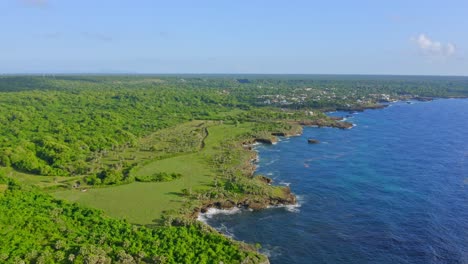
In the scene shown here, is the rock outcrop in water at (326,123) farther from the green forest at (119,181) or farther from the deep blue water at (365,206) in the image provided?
the deep blue water at (365,206)

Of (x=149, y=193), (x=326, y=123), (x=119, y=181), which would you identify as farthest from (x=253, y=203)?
(x=326, y=123)

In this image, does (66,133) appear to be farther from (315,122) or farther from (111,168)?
(315,122)

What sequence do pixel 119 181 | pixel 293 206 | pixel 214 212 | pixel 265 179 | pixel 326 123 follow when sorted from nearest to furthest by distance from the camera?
pixel 214 212 → pixel 293 206 → pixel 119 181 → pixel 265 179 → pixel 326 123

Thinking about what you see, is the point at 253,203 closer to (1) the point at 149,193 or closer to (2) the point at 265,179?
(2) the point at 265,179

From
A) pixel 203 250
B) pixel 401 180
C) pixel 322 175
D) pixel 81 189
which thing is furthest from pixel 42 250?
pixel 401 180

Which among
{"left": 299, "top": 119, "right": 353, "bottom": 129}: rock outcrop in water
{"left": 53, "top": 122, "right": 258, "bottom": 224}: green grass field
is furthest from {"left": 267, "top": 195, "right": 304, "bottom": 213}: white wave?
{"left": 299, "top": 119, "right": 353, "bottom": 129}: rock outcrop in water

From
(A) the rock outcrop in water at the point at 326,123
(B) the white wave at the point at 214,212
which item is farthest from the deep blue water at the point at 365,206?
(A) the rock outcrop in water at the point at 326,123
